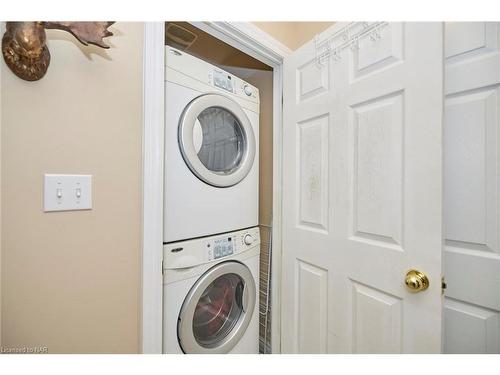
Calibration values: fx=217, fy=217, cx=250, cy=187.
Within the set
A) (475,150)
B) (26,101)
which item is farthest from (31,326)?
(475,150)

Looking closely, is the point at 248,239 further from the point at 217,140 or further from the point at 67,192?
the point at 67,192

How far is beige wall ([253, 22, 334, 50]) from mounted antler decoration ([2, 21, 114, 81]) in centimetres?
88

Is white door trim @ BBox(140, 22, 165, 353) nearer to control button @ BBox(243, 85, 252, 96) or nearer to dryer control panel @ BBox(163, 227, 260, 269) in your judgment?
dryer control panel @ BBox(163, 227, 260, 269)

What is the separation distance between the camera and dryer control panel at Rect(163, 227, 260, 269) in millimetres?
915

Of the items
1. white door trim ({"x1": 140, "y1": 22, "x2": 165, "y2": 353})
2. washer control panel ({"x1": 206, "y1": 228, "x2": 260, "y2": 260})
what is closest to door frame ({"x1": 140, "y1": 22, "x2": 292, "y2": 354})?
white door trim ({"x1": 140, "y1": 22, "x2": 165, "y2": 353})

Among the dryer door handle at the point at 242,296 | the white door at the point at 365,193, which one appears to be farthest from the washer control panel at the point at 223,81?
the dryer door handle at the point at 242,296

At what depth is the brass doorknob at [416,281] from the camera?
2.32 ft

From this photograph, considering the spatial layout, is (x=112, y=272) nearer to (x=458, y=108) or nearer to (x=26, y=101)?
(x=26, y=101)

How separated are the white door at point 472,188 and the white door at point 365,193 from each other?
213 mm

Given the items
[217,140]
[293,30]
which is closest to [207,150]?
[217,140]

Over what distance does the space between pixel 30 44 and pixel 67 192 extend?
0.40 m

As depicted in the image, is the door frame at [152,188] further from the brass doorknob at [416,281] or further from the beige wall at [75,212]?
the brass doorknob at [416,281]

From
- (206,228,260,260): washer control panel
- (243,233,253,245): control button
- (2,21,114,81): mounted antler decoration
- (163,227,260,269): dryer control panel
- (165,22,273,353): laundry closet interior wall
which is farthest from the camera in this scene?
(165,22,273,353): laundry closet interior wall

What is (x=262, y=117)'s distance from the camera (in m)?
1.68
